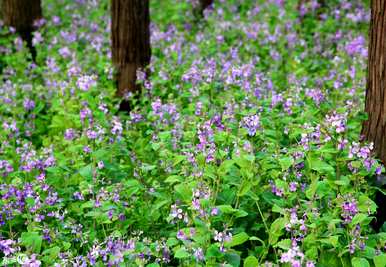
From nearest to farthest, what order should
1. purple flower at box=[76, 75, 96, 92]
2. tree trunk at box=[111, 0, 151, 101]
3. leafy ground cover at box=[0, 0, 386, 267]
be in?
leafy ground cover at box=[0, 0, 386, 267], purple flower at box=[76, 75, 96, 92], tree trunk at box=[111, 0, 151, 101]

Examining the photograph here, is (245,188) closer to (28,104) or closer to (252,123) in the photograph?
(252,123)

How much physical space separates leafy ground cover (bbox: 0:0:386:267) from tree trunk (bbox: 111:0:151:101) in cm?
16

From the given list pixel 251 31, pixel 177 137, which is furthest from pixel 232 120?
pixel 251 31

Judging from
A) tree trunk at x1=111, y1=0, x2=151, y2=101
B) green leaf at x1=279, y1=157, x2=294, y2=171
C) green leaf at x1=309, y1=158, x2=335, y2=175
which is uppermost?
tree trunk at x1=111, y1=0, x2=151, y2=101

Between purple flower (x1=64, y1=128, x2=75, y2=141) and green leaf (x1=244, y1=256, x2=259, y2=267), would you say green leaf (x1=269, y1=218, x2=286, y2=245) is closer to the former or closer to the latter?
green leaf (x1=244, y1=256, x2=259, y2=267)

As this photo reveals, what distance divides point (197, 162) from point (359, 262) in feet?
3.56

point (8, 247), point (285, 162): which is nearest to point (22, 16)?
point (8, 247)

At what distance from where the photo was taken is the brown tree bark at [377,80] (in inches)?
157

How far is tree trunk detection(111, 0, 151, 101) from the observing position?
6258 mm

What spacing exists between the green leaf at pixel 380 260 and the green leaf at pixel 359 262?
6cm

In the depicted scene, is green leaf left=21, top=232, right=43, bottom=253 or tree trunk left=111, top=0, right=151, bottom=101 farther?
tree trunk left=111, top=0, right=151, bottom=101

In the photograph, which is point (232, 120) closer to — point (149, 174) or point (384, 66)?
point (149, 174)

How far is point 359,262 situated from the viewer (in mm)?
3172

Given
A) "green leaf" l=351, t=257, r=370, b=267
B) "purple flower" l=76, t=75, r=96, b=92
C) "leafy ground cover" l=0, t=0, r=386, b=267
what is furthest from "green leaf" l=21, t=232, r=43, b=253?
"purple flower" l=76, t=75, r=96, b=92
